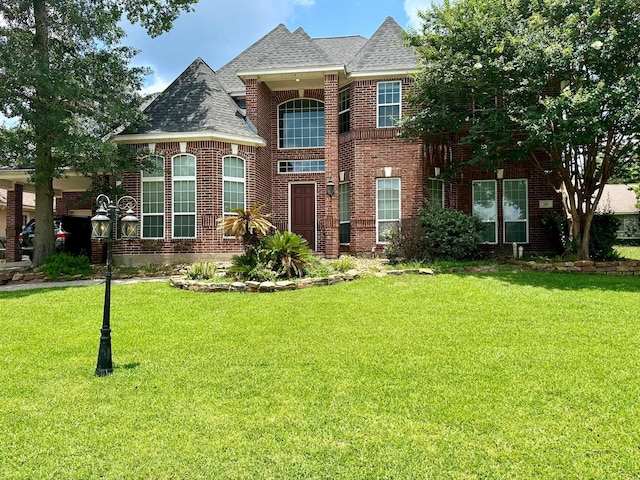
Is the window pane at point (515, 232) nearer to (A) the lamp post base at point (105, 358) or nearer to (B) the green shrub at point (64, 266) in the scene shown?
(A) the lamp post base at point (105, 358)

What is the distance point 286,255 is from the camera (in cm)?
966

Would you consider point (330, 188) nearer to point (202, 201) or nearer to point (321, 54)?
point (202, 201)

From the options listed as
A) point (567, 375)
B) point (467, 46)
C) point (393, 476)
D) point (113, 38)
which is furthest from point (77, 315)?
point (467, 46)

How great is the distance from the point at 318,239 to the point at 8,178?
11.2 meters

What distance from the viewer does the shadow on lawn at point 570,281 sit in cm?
855

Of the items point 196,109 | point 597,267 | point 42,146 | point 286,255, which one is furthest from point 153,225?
point 597,267

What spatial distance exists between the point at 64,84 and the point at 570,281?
12.8m

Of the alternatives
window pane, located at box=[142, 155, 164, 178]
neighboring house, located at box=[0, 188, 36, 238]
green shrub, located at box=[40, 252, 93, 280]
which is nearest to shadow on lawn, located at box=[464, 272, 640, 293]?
window pane, located at box=[142, 155, 164, 178]

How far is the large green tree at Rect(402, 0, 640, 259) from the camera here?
9.11 metres

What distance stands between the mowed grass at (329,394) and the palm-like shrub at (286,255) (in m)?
2.58

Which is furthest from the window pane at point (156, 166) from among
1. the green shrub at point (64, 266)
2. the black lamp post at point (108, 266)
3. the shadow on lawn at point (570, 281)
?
the shadow on lawn at point (570, 281)

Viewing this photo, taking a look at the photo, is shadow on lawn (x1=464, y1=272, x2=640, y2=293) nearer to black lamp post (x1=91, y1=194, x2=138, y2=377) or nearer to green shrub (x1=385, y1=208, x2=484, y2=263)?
green shrub (x1=385, y1=208, x2=484, y2=263)

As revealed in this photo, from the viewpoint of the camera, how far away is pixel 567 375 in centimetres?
397

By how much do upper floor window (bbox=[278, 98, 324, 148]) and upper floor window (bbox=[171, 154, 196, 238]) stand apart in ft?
12.8
